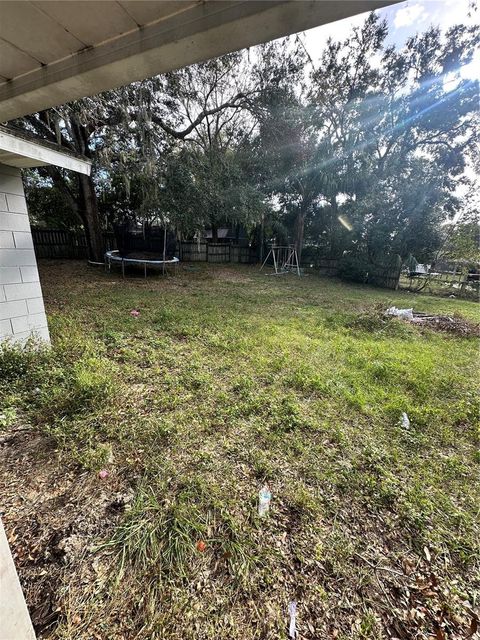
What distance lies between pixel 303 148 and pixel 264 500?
12.4m

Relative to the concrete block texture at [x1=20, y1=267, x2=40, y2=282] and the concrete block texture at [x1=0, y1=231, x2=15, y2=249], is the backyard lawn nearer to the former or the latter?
the concrete block texture at [x1=20, y1=267, x2=40, y2=282]

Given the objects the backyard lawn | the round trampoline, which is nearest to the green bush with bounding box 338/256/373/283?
the round trampoline

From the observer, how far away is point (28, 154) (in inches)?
86.0

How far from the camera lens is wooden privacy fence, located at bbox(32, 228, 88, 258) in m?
→ 10.8

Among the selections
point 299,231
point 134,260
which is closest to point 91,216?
point 134,260

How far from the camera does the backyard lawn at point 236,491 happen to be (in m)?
1.07

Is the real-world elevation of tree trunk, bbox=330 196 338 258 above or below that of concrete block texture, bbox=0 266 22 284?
above

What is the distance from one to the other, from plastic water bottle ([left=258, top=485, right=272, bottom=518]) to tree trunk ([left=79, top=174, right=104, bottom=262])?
386 inches

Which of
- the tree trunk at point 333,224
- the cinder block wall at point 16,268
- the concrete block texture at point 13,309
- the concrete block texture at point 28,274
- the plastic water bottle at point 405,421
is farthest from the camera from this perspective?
the tree trunk at point 333,224

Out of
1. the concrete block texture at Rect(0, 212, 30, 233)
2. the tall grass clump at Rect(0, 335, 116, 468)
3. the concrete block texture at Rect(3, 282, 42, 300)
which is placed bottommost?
the tall grass clump at Rect(0, 335, 116, 468)

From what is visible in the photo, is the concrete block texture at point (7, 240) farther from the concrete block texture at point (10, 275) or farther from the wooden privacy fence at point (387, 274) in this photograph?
the wooden privacy fence at point (387, 274)

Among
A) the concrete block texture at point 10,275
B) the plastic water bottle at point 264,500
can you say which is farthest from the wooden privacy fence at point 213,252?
the plastic water bottle at point 264,500

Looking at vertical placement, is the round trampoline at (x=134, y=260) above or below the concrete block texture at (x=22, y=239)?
below

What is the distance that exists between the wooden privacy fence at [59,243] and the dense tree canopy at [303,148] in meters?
1.56
